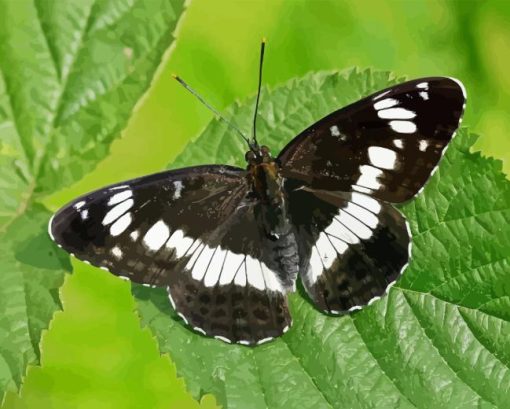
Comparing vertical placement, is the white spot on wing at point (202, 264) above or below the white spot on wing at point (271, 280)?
below

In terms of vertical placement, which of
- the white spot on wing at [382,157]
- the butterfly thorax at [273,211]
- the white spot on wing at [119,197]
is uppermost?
the white spot on wing at [382,157]

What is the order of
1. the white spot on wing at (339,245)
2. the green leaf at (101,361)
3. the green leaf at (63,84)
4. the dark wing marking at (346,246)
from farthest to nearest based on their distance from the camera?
the green leaf at (101,361) → the green leaf at (63,84) → the white spot on wing at (339,245) → the dark wing marking at (346,246)

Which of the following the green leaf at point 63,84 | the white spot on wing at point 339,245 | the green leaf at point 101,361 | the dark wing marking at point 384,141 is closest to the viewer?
the dark wing marking at point 384,141

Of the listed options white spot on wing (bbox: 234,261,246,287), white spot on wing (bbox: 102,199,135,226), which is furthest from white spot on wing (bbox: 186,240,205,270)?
white spot on wing (bbox: 102,199,135,226)

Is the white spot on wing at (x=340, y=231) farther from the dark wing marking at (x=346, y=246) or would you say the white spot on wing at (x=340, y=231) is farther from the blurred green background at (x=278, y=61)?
the blurred green background at (x=278, y=61)

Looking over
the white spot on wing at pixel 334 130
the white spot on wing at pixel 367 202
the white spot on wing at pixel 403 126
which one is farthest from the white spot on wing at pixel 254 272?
the white spot on wing at pixel 403 126

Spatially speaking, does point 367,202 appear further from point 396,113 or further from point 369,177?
point 396,113

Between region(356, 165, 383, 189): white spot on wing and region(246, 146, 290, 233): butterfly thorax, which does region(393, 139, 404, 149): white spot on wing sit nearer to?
region(356, 165, 383, 189): white spot on wing
